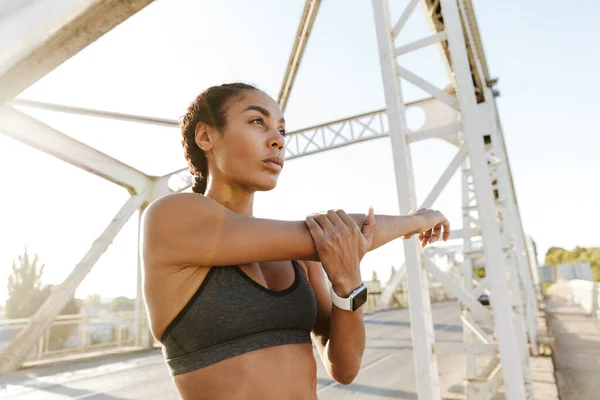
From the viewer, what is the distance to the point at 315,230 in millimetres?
1000

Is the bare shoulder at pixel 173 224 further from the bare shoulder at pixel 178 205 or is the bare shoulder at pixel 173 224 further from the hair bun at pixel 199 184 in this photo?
A: the hair bun at pixel 199 184

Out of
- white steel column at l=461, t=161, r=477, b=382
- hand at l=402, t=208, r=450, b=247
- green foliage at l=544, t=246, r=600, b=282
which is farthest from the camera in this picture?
green foliage at l=544, t=246, r=600, b=282

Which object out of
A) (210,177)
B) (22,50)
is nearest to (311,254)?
(210,177)

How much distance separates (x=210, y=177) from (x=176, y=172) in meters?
10.6

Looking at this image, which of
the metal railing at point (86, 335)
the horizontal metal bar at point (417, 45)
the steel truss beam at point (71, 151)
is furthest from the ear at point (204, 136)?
the metal railing at point (86, 335)

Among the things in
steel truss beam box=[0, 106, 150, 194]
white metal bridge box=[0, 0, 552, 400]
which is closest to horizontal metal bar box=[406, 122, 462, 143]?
white metal bridge box=[0, 0, 552, 400]

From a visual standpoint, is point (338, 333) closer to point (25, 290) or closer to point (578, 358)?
point (578, 358)

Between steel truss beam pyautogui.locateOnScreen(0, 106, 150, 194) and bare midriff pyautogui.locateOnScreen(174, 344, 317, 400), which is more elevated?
steel truss beam pyautogui.locateOnScreen(0, 106, 150, 194)

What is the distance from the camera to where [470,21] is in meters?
6.43

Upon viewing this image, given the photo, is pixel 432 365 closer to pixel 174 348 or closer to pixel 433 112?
pixel 174 348

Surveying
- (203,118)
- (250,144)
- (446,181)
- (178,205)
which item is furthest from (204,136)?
(446,181)

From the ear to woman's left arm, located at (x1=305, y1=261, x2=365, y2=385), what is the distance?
0.56m

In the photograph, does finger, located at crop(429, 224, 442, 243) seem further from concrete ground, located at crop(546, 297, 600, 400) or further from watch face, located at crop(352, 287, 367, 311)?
concrete ground, located at crop(546, 297, 600, 400)

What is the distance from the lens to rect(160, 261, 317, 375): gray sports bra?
98 cm
